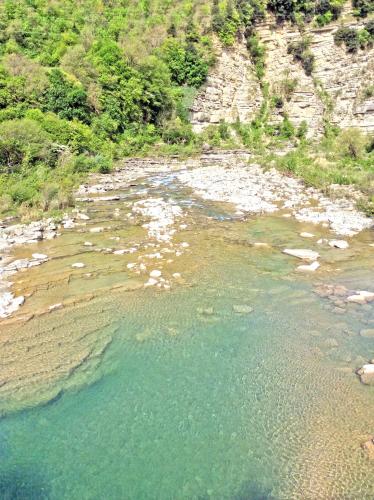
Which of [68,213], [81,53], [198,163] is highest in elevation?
[81,53]

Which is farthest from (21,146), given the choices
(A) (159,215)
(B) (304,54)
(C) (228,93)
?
(B) (304,54)

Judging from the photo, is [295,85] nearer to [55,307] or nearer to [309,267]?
[309,267]

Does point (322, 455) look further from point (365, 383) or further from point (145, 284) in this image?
point (145, 284)

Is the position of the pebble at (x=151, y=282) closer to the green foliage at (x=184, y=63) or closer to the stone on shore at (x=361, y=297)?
the stone on shore at (x=361, y=297)

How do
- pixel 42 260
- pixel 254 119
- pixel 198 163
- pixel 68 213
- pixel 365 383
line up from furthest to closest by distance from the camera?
pixel 254 119
pixel 198 163
pixel 68 213
pixel 42 260
pixel 365 383

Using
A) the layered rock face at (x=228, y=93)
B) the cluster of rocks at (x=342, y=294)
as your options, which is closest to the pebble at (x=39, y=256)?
the cluster of rocks at (x=342, y=294)

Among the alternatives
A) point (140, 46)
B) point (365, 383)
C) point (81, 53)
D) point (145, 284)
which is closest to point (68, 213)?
point (145, 284)
